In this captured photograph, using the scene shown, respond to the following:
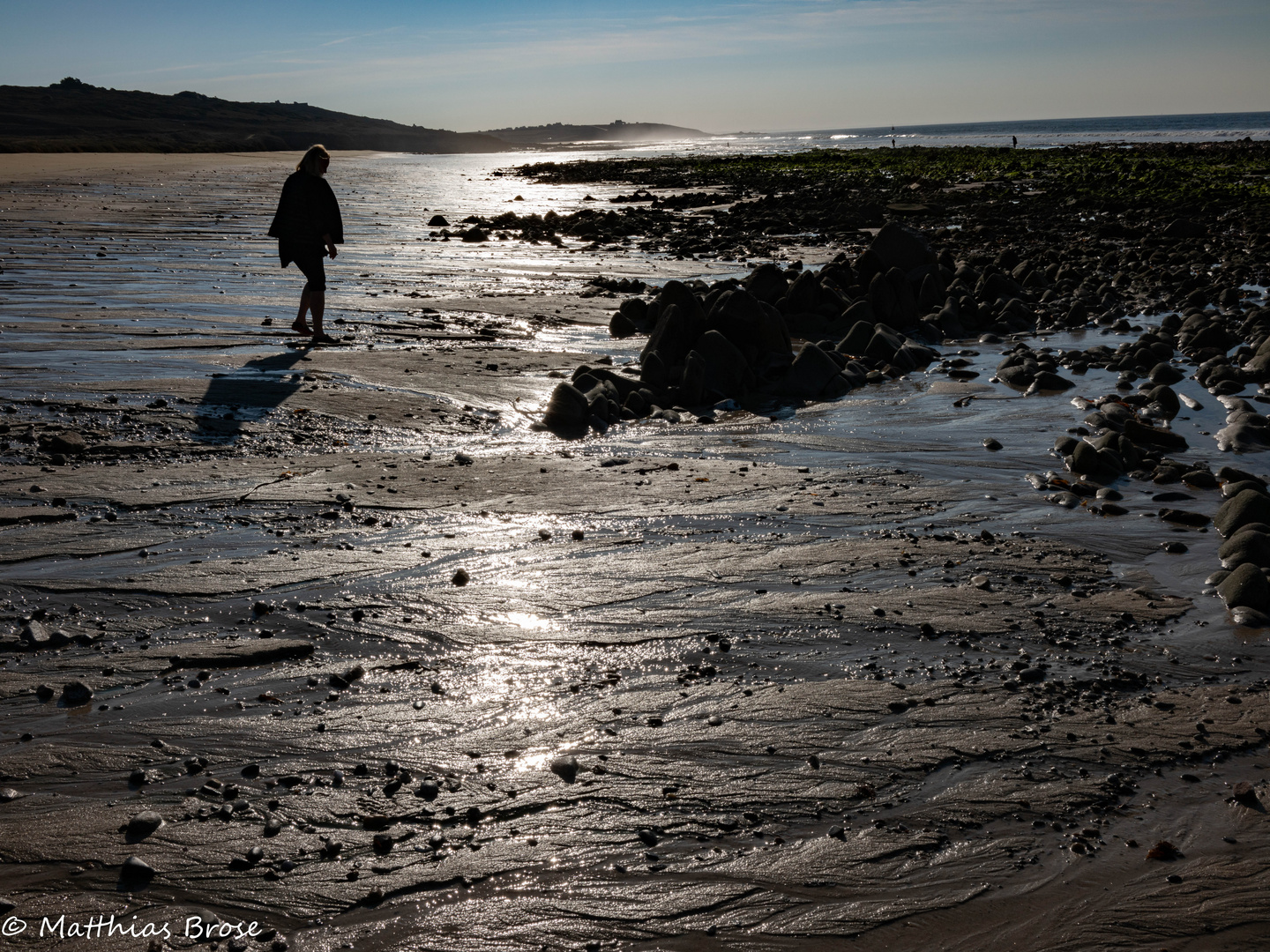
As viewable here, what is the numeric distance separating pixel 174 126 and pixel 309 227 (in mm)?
91993

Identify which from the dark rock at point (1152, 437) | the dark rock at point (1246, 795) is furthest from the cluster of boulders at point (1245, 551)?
the dark rock at point (1246, 795)

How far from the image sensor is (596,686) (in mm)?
3734

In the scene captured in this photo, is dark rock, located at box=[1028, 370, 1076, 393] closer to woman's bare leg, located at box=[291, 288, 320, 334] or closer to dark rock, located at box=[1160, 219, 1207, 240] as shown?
woman's bare leg, located at box=[291, 288, 320, 334]

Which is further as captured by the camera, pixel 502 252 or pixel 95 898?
pixel 502 252

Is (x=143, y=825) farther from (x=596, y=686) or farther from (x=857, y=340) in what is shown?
(x=857, y=340)

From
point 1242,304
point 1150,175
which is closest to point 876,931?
point 1242,304

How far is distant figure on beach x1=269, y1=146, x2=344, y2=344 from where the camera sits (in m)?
9.27

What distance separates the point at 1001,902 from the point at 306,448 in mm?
5158

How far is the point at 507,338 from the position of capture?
10.1 m

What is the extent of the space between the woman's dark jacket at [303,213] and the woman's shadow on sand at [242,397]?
1.53 m

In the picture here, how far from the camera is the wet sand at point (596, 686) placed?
267 centimetres

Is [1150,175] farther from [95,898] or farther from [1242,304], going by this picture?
[95,898]

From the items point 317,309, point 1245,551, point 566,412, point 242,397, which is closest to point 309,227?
point 317,309

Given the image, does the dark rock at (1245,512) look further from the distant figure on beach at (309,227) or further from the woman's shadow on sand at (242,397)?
the distant figure on beach at (309,227)
